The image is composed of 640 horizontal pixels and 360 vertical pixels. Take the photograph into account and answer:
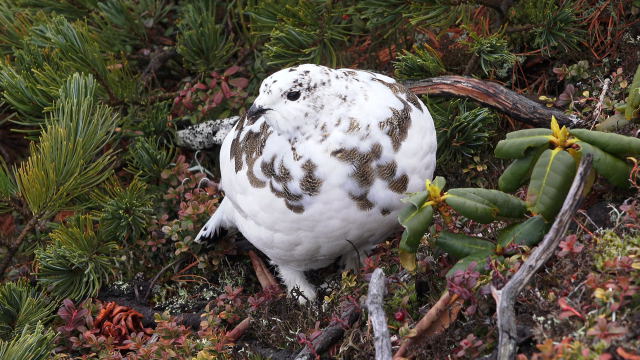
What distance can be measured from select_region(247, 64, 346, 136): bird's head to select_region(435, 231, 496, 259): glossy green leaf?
1.69 ft

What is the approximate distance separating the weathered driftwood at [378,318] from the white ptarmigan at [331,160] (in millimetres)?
379

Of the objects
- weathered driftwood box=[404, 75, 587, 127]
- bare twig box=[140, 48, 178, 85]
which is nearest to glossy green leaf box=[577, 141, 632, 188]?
weathered driftwood box=[404, 75, 587, 127]

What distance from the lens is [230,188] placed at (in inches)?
104

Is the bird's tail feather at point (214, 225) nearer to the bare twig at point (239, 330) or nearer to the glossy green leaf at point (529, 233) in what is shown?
the bare twig at point (239, 330)

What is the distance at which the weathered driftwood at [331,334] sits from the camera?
7.11ft

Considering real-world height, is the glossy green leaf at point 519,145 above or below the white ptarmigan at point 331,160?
above

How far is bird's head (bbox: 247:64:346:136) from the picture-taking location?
234cm

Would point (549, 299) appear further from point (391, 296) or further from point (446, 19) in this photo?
point (446, 19)

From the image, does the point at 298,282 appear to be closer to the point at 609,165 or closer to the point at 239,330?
the point at 239,330

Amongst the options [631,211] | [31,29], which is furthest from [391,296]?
[31,29]

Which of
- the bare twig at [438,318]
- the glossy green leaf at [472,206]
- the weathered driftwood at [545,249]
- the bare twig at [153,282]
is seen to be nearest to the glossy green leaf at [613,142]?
the weathered driftwood at [545,249]

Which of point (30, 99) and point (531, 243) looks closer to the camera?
point (531, 243)

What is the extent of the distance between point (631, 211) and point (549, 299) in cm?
Result: 32

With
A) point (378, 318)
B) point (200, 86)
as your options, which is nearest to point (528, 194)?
point (378, 318)
